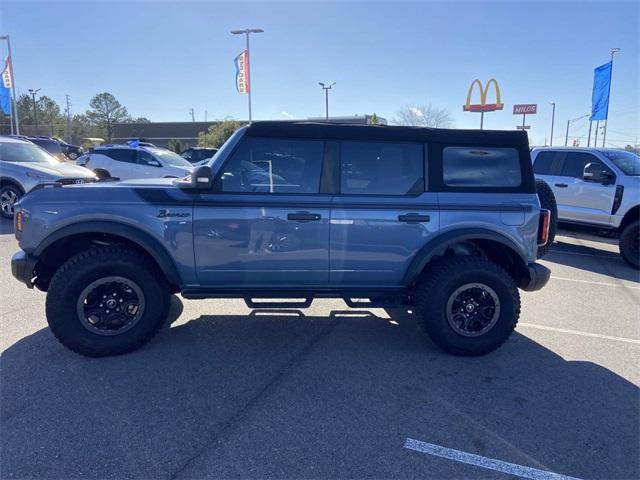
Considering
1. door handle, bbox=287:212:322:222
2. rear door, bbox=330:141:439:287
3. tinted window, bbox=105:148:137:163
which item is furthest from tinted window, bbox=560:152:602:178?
tinted window, bbox=105:148:137:163

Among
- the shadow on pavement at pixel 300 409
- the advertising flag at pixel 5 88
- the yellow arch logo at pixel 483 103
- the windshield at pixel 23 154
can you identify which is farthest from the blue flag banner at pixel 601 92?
the advertising flag at pixel 5 88

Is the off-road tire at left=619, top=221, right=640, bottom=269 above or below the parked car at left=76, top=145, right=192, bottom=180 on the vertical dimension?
below

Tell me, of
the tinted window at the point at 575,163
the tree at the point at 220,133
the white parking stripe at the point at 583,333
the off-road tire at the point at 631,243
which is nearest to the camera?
the white parking stripe at the point at 583,333

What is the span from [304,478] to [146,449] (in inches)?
37.8

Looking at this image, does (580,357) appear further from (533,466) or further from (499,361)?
(533,466)

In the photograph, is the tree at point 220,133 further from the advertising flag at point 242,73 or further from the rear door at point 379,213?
the rear door at point 379,213

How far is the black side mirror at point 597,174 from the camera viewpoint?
768 centimetres

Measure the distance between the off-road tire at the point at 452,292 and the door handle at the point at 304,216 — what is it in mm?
1158

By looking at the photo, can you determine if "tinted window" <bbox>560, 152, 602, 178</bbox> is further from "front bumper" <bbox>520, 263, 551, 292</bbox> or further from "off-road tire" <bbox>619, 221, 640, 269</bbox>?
"front bumper" <bbox>520, 263, 551, 292</bbox>

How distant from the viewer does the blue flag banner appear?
69.0 ft

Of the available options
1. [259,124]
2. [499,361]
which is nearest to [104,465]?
[259,124]

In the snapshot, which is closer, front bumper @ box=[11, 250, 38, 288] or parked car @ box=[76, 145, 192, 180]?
front bumper @ box=[11, 250, 38, 288]

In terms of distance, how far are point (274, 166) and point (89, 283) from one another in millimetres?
1832

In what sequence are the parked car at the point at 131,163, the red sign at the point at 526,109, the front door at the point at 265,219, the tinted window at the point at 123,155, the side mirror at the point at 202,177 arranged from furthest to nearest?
the red sign at the point at 526,109 < the tinted window at the point at 123,155 < the parked car at the point at 131,163 < the front door at the point at 265,219 < the side mirror at the point at 202,177
